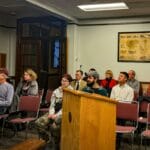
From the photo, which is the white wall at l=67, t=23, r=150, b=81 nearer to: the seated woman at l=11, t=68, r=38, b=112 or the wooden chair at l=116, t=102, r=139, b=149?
the seated woman at l=11, t=68, r=38, b=112

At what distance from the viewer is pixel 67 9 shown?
7477mm

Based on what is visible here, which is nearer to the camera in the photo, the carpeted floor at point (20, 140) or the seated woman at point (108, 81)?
the carpeted floor at point (20, 140)

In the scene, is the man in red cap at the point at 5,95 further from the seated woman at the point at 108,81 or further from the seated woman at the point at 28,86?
the seated woman at the point at 108,81

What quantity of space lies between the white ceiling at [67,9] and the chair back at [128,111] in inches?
107

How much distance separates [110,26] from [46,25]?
Answer: 193 centimetres

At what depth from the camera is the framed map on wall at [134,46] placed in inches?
326

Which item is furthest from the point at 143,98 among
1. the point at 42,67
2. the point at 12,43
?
the point at 12,43

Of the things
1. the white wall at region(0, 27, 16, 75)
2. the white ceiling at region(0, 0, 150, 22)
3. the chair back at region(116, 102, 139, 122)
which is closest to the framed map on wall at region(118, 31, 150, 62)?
the white ceiling at region(0, 0, 150, 22)

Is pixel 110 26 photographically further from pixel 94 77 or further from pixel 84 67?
pixel 94 77

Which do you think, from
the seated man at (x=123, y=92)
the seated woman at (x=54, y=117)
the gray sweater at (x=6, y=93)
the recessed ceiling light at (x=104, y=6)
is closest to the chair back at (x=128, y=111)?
the seated man at (x=123, y=92)

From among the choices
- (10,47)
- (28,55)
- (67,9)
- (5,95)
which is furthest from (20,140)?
(10,47)

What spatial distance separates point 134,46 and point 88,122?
5942mm

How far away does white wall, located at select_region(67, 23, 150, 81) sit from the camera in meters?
8.52

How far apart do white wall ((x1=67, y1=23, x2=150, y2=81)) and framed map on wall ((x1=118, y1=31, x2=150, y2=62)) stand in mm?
114
